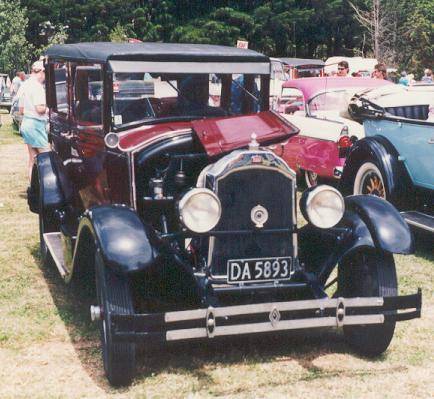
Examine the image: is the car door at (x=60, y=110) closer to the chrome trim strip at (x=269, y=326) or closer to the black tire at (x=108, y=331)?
the black tire at (x=108, y=331)

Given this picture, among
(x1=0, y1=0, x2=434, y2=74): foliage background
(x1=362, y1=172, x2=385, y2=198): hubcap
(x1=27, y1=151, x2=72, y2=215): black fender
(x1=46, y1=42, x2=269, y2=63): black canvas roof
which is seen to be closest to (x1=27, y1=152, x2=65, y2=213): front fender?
(x1=27, y1=151, x2=72, y2=215): black fender

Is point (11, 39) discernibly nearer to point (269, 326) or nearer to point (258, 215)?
point (258, 215)

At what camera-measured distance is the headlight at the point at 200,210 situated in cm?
395

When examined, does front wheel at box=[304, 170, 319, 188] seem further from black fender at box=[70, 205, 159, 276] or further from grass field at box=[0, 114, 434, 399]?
black fender at box=[70, 205, 159, 276]

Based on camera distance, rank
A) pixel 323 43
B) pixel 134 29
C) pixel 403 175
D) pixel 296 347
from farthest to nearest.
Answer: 1. pixel 323 43
2. pixel 134 29
3. pixel 403 175
4. pixel 296 347

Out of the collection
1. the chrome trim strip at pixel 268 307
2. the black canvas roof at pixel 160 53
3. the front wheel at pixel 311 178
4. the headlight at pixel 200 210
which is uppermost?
the black canvas roof at pixel 160 53

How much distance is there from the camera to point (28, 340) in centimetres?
471

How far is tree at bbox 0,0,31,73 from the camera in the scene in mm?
36438

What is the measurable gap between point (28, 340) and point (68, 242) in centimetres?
85

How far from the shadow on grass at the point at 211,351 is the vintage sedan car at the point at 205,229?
215 millimetres

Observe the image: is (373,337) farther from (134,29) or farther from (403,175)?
(134,29)

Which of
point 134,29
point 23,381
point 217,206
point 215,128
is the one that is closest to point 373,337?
point 217,206

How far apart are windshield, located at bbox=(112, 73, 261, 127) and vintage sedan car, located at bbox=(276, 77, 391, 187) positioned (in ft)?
10.3

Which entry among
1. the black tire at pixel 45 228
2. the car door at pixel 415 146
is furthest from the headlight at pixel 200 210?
the car door at pixel 415 146
